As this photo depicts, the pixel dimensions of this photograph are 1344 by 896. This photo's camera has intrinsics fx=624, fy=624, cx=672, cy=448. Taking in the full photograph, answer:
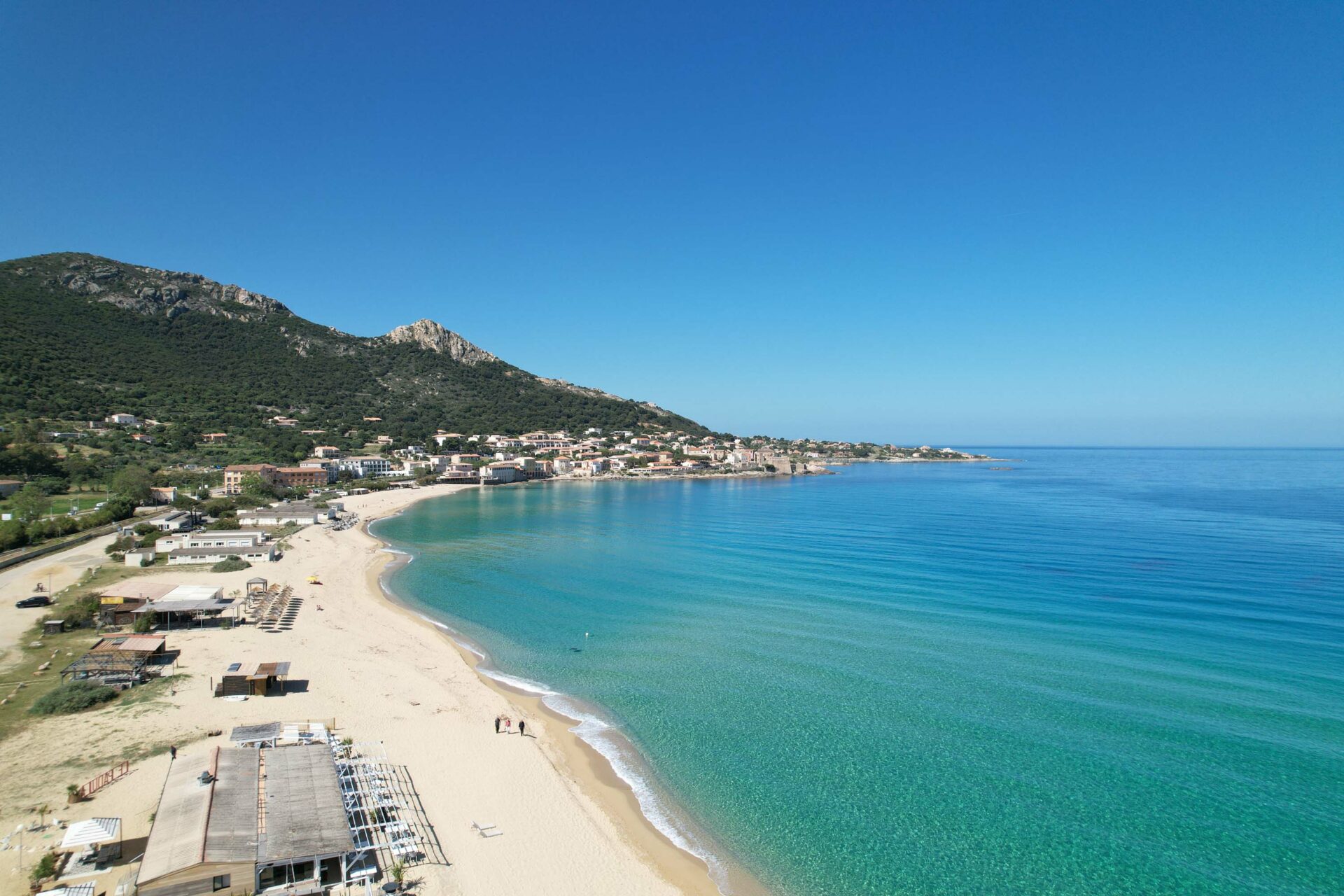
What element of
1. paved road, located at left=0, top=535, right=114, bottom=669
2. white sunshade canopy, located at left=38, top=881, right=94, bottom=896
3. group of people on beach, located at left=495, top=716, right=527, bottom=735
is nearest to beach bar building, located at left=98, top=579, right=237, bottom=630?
paved road, located at left=0, top=535, right=114, bottom=669

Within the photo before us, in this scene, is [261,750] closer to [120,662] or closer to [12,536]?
[120,662]

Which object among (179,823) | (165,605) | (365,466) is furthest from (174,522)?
(365,466)

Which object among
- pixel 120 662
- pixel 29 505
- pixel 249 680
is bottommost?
pixel 249 680

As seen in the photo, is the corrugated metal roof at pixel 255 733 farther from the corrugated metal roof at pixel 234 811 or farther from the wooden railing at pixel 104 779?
the wooden railing at pixel 104 779

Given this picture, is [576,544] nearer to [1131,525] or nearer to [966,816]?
[966,816]

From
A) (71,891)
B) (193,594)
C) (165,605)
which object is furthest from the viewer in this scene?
(193,594)
